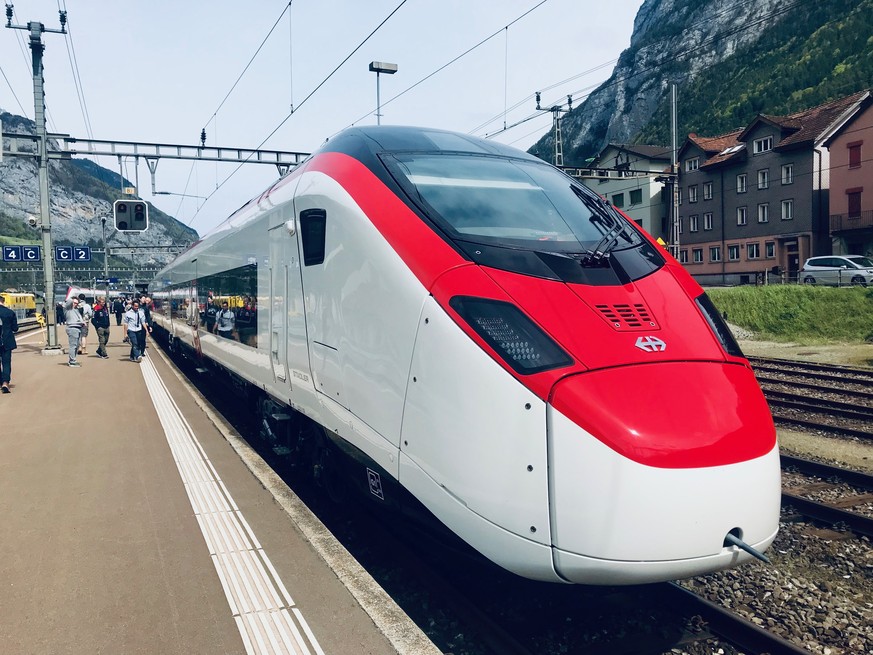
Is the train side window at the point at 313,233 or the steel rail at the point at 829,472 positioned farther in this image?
the steel rail at the point at 829,472

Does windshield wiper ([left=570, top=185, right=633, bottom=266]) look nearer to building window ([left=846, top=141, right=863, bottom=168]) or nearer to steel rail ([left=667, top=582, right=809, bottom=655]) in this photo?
steel rail ([left=667, top=582, right=809, bottom=655])

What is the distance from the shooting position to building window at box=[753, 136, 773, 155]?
42.2m

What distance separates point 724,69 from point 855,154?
59960mm

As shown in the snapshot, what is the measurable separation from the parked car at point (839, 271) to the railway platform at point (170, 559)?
29.5 m

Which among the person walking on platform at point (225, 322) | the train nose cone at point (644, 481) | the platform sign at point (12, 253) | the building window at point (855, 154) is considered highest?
the building window at point (855, 154)

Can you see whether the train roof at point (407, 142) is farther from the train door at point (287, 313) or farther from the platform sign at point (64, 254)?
the platform sign at point (64, 254)

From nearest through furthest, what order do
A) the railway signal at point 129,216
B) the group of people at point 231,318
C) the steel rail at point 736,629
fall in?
the steel rail at point 736,629
the group of people at point 231,318
the railway signal at point 129,216

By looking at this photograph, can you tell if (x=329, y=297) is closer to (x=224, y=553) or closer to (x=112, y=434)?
(x=224, y=553)

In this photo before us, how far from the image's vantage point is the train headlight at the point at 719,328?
11.5 ft

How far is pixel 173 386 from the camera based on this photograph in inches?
520

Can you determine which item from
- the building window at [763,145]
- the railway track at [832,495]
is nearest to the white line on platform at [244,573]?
the railway track at [832,495]

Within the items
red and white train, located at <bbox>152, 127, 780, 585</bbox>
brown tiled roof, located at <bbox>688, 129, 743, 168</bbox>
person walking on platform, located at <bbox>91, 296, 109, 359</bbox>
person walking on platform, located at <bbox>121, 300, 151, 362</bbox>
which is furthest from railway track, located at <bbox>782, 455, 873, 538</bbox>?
brown tiled roof, located at <bbox>688, 129, 743, 168</bbox>

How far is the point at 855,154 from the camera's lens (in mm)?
38594

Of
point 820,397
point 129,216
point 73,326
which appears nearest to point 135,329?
point 73,326
